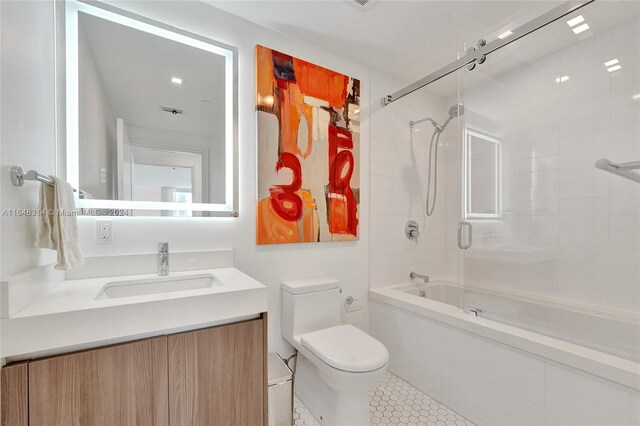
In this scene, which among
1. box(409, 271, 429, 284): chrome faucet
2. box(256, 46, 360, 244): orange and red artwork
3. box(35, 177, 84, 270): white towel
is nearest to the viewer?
box(35, 177, 84, 270): white towel

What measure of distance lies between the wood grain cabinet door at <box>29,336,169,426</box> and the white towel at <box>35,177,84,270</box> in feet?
1.18

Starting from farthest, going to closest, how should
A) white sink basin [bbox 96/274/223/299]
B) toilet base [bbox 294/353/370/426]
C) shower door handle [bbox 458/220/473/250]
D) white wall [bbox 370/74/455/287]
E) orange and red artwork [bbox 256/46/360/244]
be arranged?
white wall [bbox 370/74/455/287] → shower door handle [bbox 458/220/473/250] → orange and red artwork [bbox 256/46/360/244] → toilet base [bbox 294/353/370/426] → white sink basin [bbox 96/274/223/299]

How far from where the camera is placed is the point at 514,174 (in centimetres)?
203

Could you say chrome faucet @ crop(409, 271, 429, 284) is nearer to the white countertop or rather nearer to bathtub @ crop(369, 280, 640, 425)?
bathtub @ crop(369, 280, 640, 425)

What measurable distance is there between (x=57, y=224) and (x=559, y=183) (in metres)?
2.68

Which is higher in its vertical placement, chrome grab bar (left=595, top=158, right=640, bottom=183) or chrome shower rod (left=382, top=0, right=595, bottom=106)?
chrome shower rod (left=382, top=0, right=595, bottom=106)

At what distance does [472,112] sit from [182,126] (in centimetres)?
195

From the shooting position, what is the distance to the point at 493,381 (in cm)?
150

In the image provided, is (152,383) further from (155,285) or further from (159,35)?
(159,35)

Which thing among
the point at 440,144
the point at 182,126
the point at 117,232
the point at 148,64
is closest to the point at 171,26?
the point at 148,64

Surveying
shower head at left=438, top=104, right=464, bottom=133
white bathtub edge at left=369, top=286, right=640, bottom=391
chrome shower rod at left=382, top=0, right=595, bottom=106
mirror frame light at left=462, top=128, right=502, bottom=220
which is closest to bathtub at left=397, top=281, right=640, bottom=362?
white bathtub edge at left=369, top=286, right=640, bottom=391

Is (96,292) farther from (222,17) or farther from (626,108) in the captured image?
(626,108)

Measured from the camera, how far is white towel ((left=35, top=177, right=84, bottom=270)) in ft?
3.27

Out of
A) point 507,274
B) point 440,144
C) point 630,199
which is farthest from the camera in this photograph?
point 440,144
